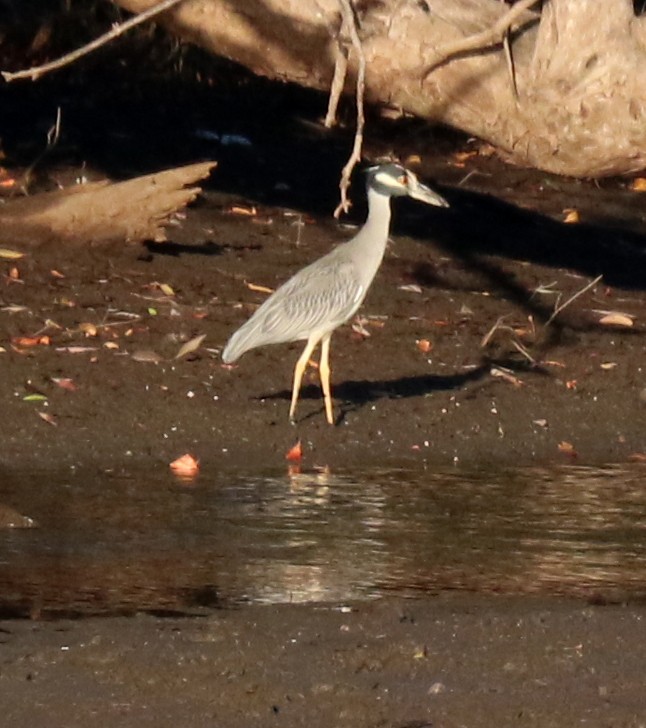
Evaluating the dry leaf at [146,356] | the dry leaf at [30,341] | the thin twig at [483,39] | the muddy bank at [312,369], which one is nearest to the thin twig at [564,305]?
the muddy bank at [312,369]

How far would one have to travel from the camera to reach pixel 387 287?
12266 millimetres

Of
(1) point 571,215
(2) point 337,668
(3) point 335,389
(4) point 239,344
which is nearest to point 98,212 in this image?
(3) point 335,389

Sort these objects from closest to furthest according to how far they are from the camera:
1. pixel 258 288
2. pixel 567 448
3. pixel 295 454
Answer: pixel 295 454 < pixel 567 448 < pixel 258 288

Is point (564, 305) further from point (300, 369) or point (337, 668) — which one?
point (337, 668)

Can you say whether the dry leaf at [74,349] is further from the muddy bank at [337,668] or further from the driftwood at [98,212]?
the muddy bank at [337,668]

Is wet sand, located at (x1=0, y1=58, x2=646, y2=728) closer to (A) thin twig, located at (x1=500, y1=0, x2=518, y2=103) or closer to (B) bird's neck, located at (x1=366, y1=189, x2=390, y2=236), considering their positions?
(B) bird's neck, located at (x1=366, y1=189, x2=390, y2=236)

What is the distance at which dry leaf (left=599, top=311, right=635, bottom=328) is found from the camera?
1212 cm

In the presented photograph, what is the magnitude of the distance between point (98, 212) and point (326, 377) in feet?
7.20

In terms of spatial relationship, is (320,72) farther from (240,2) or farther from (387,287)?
(387,287)

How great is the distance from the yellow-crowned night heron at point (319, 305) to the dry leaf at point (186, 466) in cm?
79

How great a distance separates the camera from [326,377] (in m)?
9.93

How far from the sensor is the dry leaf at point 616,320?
1212 centimetres

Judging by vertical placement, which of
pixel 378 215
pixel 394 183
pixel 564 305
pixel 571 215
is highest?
pixel 394 183

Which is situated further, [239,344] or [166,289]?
[166,289]
